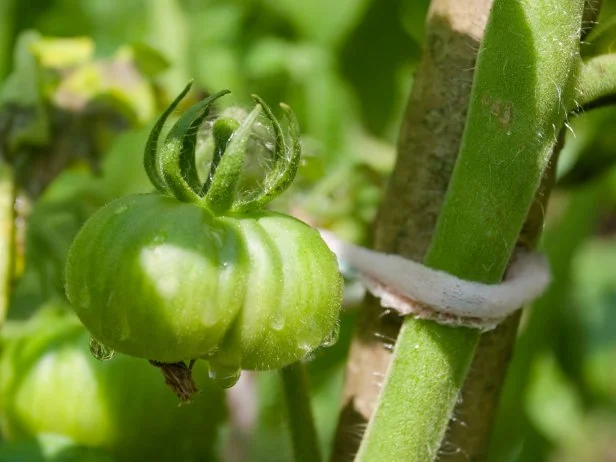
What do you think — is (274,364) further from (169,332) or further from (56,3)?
(56,3)

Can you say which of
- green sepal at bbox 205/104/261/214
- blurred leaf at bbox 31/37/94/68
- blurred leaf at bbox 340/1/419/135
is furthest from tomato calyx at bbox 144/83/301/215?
blurred leaf at bbox 340/1/419/135

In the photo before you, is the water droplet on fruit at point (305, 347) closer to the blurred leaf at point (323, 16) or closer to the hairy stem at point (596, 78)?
the hairy stem at point (596, 78)

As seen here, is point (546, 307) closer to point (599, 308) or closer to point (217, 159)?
point (217, 159)

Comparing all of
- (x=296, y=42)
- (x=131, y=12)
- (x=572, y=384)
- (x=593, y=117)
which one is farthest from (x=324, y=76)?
(x=572, y=384)

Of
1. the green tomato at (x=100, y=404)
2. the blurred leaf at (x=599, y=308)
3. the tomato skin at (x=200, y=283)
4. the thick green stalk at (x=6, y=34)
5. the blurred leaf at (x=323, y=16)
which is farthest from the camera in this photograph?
the blurred leaf at (x=599, y=308)

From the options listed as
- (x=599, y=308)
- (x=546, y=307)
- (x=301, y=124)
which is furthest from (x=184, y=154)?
(x=599, y=308)

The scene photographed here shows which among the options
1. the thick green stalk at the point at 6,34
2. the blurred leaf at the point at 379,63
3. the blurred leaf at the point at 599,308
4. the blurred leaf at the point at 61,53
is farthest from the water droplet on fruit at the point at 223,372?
the blurred leaf at the point at 599,308
